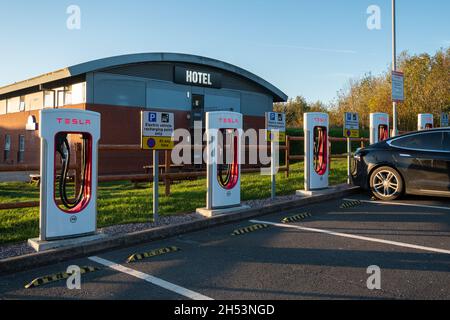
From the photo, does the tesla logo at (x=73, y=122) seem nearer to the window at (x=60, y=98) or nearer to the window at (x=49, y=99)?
the window at (x=60, y=98)

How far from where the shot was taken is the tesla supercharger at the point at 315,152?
9.54 meters

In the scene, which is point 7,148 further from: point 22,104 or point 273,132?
point 273,132

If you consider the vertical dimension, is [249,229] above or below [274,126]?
below

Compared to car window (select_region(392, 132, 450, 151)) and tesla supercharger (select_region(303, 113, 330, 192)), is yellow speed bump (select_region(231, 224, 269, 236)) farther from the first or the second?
car window (select_region(392, 132, 450, 151))

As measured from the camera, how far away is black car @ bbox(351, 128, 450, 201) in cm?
855

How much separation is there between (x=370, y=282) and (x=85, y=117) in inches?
157

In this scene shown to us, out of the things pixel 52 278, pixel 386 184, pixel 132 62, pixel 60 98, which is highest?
pixel 132 62

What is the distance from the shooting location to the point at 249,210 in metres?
7.81

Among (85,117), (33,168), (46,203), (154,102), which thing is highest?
(154,102)

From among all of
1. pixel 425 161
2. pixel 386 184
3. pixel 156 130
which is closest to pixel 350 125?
pixel 386 184

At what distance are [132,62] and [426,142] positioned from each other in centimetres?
1577

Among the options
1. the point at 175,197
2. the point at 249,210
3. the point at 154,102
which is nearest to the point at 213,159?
the point at 249,210

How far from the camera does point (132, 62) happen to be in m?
21.3
